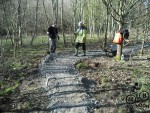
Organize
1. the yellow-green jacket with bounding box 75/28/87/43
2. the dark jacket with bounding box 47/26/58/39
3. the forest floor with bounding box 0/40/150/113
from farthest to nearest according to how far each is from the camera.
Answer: the dark jacket with bounding box 47/26/58/39 → the yellow-green jacket with bounding box 75/28/87/43 → the forest floor with bounding box 0/40/150/113

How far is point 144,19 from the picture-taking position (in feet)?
54.1

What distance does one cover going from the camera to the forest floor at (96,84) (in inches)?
385

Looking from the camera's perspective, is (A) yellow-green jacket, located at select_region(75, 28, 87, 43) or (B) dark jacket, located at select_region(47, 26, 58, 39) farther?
(B) dark jacket, located at select_region(47, 26, 58, 39)

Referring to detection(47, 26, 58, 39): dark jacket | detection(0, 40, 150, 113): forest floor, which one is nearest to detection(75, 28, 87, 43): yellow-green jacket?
detection(47, 26, 58, 39): dark jacket

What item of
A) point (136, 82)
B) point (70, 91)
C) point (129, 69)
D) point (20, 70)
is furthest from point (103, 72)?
point (20, 70)

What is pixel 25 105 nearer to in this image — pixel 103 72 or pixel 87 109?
pixel 87 109

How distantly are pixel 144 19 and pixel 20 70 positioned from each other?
23.8 feet

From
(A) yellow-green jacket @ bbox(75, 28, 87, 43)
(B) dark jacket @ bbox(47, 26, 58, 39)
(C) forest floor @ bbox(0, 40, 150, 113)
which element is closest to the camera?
(C) forest floor @ bbox(0, 40, 150, 113)

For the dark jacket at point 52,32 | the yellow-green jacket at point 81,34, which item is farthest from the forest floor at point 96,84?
the dark jacket at point 52,32

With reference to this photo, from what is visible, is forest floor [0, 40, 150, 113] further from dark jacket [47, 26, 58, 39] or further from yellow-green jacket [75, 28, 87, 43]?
dark jacket [47, 26, 58, 39]

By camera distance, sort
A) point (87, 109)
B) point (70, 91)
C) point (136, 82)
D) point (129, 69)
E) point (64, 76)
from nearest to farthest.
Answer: point (87, 109) → point (70, 91) → point (136, 82) → point (64, 76) → point (129, 69)

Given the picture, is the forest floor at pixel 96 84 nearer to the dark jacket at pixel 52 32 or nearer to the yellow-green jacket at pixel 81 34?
the yellow-green jacket at pixel 81 34

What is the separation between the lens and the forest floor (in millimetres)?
9773

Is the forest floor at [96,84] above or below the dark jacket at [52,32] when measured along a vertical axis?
below
